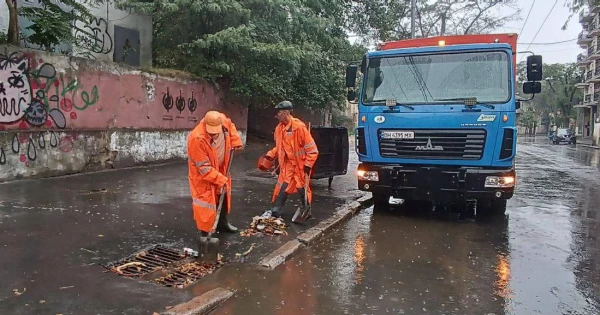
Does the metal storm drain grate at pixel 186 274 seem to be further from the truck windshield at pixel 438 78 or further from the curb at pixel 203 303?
the truck windshield at pixel 438 78

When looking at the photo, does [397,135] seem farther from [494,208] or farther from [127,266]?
[127,266]

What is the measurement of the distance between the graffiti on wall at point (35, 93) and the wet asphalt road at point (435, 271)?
640 cm

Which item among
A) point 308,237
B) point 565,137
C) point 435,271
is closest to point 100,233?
point 308,237

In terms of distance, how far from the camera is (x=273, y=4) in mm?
14133

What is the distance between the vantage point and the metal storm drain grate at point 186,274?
4359 mm

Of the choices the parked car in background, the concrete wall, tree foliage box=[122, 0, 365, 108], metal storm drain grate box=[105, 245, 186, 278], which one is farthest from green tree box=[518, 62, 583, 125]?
metal storm drain grate box=[105, 245, 186, 278]

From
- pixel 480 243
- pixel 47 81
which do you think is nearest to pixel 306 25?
pixel 47 81

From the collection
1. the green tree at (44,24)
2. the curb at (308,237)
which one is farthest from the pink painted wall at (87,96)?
the curb at (308,237)

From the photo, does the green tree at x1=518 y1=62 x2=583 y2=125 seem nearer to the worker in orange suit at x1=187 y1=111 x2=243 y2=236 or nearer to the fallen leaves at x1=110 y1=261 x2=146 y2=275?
the worker in orange suit at x1=187 y1=111 x2=243 y2=236

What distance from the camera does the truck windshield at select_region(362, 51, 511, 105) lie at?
7012 mm

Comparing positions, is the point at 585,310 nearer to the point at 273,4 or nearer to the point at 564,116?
the point at 273,4

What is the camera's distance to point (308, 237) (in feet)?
19.9

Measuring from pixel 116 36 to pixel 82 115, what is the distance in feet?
17.7

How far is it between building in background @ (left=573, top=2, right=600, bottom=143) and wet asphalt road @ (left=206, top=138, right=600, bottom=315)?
49.2 m
